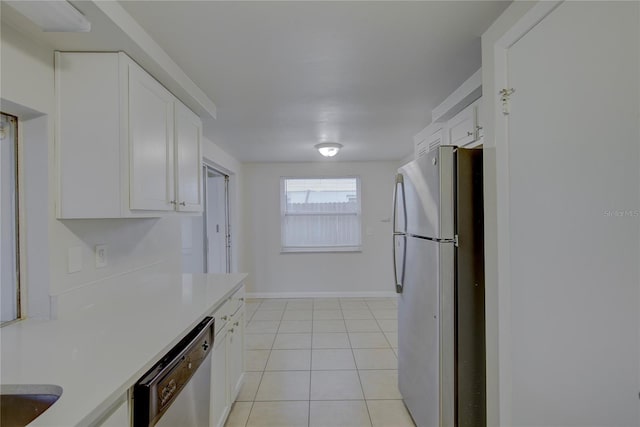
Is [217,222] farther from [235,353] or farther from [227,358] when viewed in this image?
[227,358]

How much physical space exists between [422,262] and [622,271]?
0.93m

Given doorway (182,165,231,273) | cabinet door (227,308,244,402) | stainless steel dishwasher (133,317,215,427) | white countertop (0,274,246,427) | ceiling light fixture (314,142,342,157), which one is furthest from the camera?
doorway (182,165,231,273)

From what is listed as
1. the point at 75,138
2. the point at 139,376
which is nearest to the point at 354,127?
the point at 75,138

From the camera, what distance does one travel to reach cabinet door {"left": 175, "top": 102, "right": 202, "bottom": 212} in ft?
6.38

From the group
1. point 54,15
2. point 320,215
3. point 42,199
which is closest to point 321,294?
point 320,215

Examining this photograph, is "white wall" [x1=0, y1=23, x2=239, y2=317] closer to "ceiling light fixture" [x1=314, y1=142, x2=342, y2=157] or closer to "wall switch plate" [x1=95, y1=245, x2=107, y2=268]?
"wall switch plate" [x1=95, y1=245, x2=107, y2=268]

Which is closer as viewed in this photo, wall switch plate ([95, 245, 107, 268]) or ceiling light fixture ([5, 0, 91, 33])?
ceiling light fixture ([5, 0, 91, 33])

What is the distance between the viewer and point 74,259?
4.93 ft

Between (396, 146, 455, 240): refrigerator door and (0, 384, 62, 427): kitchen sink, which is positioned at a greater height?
(396, 146, 455, 240): refrigerator door

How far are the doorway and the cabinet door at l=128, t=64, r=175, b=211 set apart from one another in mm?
2074

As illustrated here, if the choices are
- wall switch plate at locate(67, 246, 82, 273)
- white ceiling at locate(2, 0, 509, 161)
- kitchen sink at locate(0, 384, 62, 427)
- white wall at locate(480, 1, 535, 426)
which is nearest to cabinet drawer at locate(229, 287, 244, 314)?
wall switch plate at locate(67, 246, 82, 273)

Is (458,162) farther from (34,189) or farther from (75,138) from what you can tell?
(34,189)

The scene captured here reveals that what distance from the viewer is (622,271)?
0.86 meters

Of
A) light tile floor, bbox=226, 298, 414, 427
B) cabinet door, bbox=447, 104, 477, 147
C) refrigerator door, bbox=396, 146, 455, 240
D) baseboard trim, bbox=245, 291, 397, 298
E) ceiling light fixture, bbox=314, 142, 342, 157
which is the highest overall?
ceiling light fixture, bbox=314, 142, 342, 157
